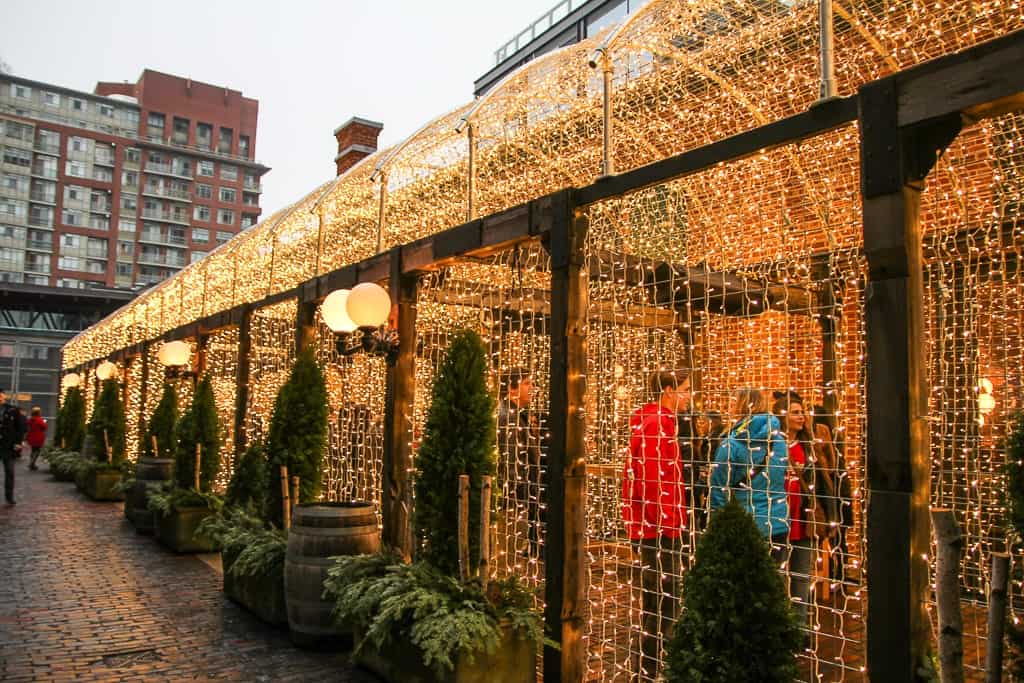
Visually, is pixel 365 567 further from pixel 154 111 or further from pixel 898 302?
pixel 154 111

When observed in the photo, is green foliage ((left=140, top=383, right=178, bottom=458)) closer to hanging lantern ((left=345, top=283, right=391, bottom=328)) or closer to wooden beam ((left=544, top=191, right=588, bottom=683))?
hanging lantern ((left=345, top=283, right=391, bottom=328))

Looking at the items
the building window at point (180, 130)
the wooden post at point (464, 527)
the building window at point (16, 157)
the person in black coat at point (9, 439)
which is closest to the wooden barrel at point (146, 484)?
the person in black coat at point (9, 439)

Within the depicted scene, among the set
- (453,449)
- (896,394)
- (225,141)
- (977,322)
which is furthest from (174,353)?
(225,141)

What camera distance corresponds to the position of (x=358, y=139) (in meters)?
12.6

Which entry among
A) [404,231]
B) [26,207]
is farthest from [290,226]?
[26,207]

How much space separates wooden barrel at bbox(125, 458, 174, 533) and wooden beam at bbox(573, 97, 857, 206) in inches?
295

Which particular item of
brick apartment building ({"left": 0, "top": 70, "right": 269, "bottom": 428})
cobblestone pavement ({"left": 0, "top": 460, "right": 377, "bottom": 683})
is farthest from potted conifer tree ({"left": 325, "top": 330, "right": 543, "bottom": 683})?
brick apartment building ({"left": 0, "top": 70, "right": 269, "bottom": 428})

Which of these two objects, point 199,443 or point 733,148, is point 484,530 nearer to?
point 733,148

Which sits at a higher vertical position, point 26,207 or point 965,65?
point 26,207

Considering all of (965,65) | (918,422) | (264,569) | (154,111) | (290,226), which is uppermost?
(154,111)

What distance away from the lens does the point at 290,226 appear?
324 inches

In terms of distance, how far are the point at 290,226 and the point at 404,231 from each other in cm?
233

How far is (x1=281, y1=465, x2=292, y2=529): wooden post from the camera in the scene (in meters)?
5.91

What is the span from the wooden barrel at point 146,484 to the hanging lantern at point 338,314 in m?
4.86
